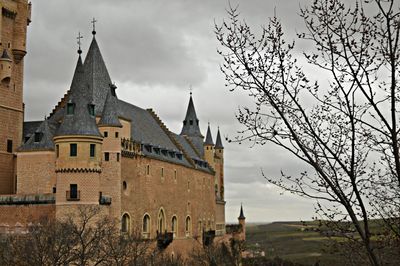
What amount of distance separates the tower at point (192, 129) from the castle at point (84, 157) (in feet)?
A: 47.4

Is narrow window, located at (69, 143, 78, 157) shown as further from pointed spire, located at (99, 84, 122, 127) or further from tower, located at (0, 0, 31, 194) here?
tower, located at (0, 0, 31, 194)

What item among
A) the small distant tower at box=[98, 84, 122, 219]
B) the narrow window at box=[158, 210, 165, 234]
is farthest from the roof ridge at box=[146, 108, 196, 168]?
the small distant tower at box=[98, 84, 122, 219]

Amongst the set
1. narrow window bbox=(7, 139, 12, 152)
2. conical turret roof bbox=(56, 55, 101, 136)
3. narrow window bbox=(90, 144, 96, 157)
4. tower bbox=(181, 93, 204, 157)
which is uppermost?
tower bbox=(181, 93, 204, 157)

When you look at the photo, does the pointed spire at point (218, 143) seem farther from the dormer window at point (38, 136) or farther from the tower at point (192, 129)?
the dormer window at point (38, 136)

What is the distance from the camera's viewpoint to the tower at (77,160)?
42625 mm

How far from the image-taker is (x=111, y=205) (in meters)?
46.5

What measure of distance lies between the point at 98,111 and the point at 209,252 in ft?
65.8

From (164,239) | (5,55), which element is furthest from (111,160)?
(164,239)

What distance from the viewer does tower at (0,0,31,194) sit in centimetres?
4872

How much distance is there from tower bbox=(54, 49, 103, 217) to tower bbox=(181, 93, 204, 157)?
36.8m

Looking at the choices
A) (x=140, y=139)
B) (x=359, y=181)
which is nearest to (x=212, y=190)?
(x=140, y=139)

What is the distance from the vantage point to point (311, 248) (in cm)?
12375

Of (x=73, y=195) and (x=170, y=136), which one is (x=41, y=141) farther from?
(x=170, y=136)

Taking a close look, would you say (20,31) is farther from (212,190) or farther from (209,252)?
(212,190)
